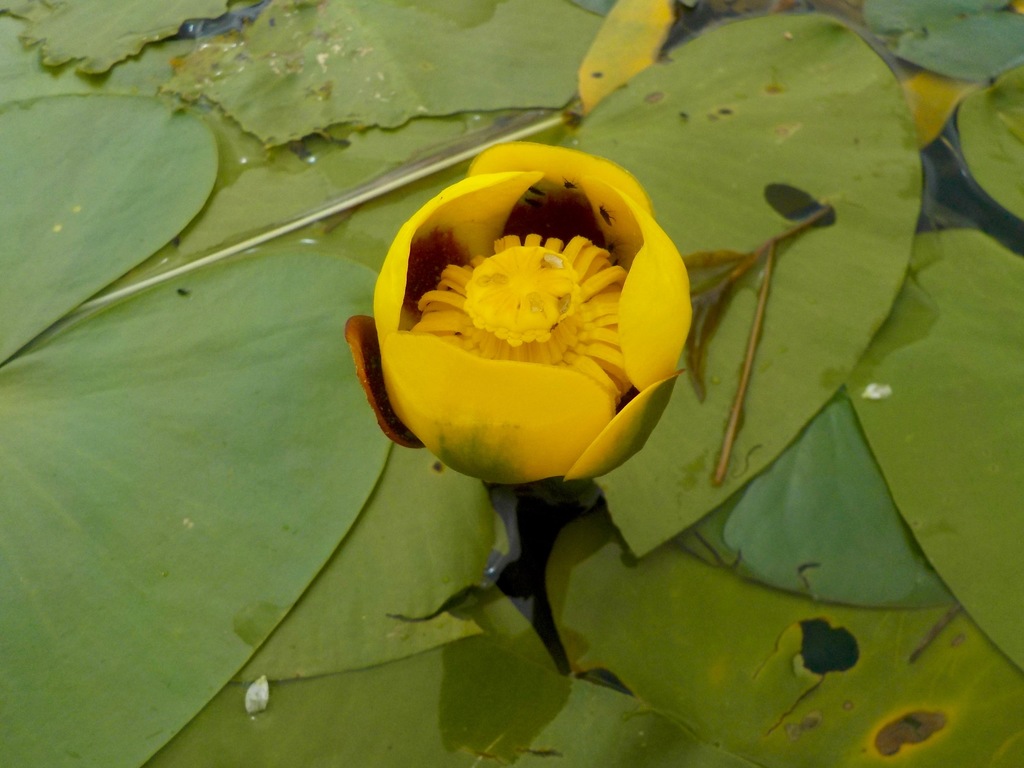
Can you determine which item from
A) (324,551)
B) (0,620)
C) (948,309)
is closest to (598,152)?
(948,309)

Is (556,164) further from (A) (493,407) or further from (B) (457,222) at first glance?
(A) (493,407)

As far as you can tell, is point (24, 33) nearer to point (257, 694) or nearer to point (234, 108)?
point (234, 108)

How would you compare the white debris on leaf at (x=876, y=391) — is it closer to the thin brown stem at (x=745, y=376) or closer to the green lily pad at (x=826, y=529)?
the green lily pad at (x=826, y=529)

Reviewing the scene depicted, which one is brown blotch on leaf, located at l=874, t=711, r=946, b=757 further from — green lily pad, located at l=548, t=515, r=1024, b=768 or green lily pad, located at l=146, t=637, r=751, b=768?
green lily pad, located at l=146, t=637, r=751, b=768

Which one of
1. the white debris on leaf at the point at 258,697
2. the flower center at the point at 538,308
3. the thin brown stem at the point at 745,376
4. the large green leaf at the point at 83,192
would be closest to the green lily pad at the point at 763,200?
the thin brown stem at the point at 745,376

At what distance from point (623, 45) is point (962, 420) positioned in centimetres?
84

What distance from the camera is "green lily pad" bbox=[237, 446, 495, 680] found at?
34.4 inches

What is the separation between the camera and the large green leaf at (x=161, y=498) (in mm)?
822

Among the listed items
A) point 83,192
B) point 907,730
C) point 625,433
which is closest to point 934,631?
point 907,730

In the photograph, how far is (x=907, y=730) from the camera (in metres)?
0.86

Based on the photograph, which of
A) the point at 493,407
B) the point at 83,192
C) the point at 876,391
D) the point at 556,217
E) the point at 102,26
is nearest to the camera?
the point at 493,407

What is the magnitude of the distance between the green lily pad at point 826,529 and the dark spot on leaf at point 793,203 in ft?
0.93

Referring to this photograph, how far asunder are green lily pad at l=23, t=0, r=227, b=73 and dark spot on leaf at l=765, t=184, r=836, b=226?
1.07 meters

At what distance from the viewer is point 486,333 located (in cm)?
78
